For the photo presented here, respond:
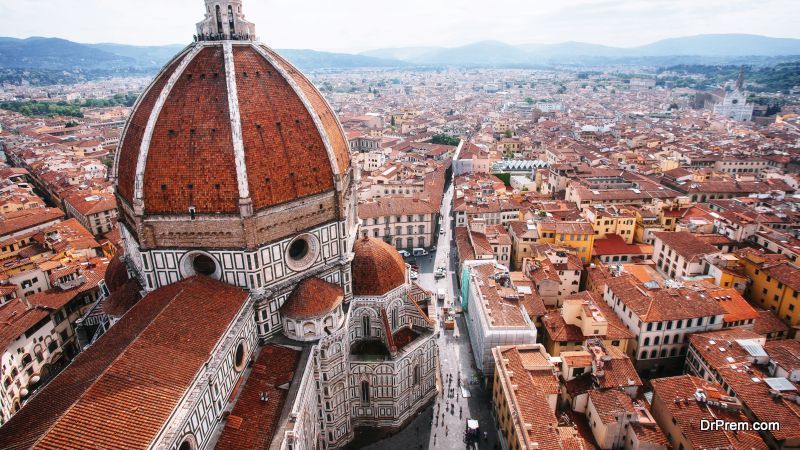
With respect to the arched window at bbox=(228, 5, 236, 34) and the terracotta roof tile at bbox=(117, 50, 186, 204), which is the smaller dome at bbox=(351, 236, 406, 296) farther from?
the arched window at bbox=(228, 5, 236, 34)

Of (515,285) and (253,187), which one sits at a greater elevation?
(253,187)

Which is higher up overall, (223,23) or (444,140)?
(223,23)

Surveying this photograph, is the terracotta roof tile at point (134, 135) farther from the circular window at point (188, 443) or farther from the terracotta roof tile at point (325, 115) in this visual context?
the circular window at point (188, 443)

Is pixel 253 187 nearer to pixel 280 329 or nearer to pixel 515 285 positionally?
pixel 280 329

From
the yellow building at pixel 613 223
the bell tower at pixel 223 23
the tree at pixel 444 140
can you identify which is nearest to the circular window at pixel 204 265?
the bell tower at pixel 223 23

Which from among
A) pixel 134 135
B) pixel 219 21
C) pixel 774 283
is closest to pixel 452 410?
pixel 134 135

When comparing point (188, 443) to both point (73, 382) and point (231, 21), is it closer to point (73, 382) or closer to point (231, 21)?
point (73, 382)

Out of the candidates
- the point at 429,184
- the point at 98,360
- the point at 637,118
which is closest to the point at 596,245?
the point at 429,184
